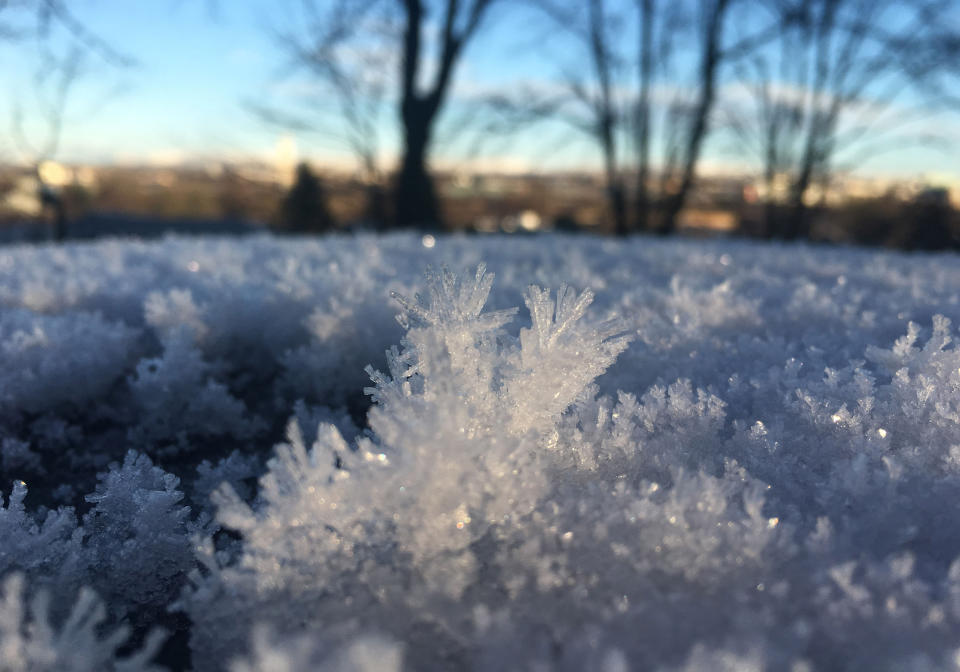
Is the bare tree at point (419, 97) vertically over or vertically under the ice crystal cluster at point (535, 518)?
over

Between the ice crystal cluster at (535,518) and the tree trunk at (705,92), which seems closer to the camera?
the ice crystal cluster at (535,518)

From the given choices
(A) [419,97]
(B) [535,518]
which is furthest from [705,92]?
(B) [535,518]

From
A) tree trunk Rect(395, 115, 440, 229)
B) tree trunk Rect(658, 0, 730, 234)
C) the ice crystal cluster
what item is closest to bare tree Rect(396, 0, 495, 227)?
A: tree trunk Rect(395, 115, 440, 229)

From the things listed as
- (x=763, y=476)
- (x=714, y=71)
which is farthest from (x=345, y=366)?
(x=714, y=71)

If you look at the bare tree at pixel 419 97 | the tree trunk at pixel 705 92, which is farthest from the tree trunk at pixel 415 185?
the tree trunk at pixel 705 92

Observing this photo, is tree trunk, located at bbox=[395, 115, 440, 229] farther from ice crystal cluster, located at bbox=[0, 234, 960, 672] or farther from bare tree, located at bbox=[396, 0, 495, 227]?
ice crystal cluster, located at bbox=[0, 234, 960, 672]

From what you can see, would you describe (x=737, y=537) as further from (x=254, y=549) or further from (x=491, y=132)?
(x=491, y=132)

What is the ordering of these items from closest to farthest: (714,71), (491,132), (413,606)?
(413,606) → (714,71) → (491,132)

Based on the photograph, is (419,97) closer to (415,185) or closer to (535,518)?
(415,185)

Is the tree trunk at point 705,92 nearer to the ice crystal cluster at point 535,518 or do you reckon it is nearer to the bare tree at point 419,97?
the bare tree at point 419,97

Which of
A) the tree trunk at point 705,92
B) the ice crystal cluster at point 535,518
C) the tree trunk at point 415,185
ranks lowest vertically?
the ice crystal cluster at point 535,518

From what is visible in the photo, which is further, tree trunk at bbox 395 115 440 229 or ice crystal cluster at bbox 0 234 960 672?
tree trunk at bbox 395 115 440 229
